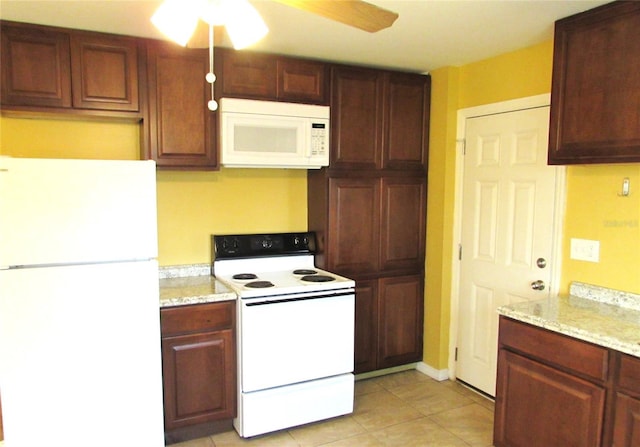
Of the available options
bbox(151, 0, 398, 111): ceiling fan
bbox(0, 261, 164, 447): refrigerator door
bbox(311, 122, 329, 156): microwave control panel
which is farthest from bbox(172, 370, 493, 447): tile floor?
bbox(151, 0, 398, 111): ceiling fan

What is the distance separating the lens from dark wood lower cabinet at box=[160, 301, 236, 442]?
2588 millimetres

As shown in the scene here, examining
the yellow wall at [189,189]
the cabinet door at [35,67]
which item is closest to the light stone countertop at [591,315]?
the yellow wall at [189,189]

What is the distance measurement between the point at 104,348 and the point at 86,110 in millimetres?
1313

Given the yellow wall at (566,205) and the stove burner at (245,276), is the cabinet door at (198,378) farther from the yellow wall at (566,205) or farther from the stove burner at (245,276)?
the yellow wall at (566,205)

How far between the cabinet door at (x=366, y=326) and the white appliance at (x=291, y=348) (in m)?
0.44

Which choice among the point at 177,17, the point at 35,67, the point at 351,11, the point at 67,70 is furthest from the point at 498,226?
the point at 35,67

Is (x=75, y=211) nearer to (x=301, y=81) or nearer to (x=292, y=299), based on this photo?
(x=292, y=299)

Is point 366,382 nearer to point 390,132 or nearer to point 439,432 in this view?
point 439,432

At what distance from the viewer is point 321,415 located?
9.46 ft

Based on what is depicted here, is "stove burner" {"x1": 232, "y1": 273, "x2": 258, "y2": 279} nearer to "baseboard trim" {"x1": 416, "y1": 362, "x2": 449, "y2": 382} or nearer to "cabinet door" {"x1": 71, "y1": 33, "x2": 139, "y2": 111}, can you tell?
"cabinet door" {"x1": 71, "y1": 33, "x2": 139, "y2": 111}

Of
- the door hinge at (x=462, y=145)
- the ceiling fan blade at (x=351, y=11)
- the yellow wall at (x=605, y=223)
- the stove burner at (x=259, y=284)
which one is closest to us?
the ceiling fan blade at (x=351, y=11)

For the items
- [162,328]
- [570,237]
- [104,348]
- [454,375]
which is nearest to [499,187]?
[570,237]

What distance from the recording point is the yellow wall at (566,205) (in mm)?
2404

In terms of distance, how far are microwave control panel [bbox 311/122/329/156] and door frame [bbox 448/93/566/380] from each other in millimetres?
1011
